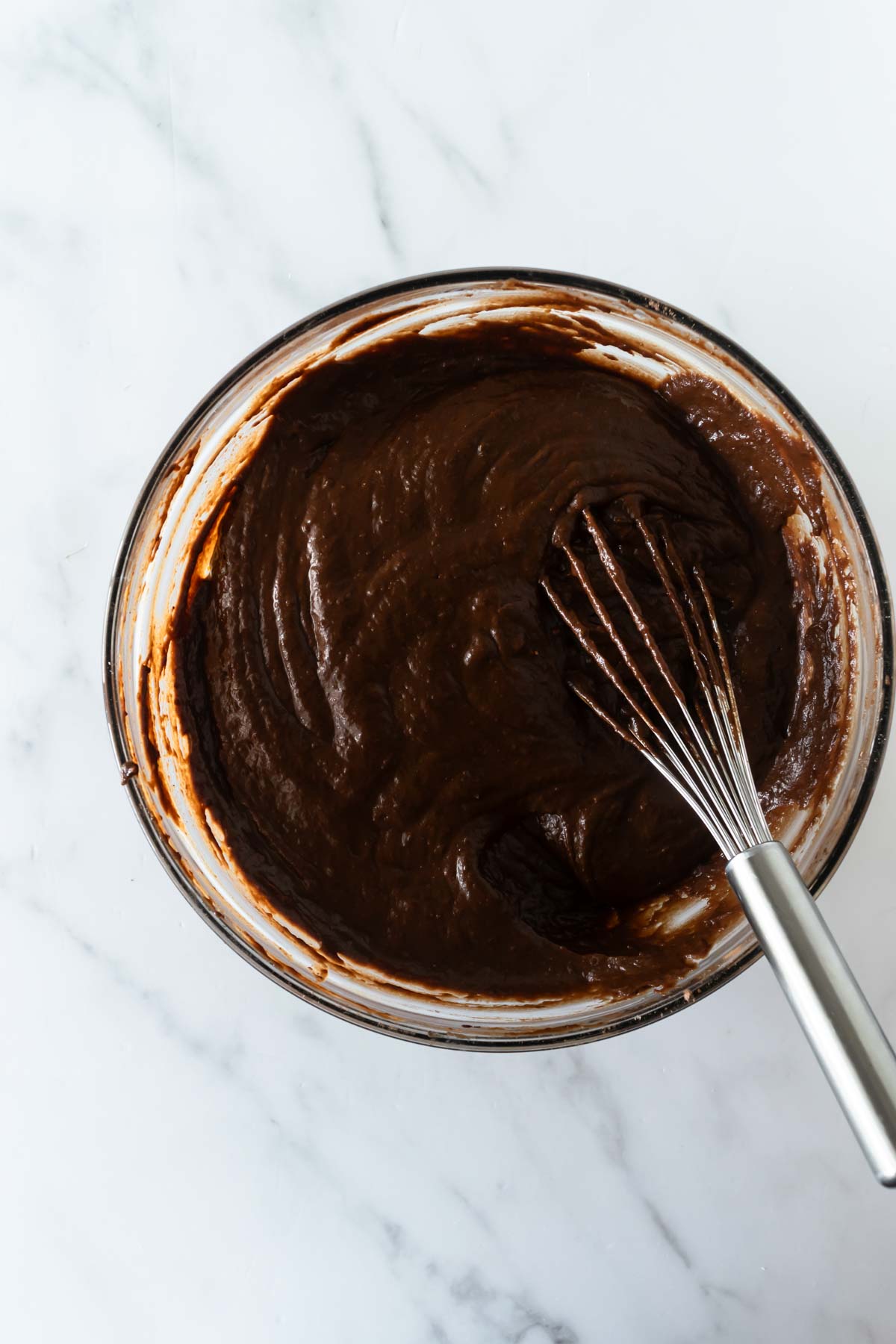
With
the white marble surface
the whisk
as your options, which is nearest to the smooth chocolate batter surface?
the whisk

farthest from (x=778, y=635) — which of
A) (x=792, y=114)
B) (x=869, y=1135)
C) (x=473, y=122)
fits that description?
(x=473, y=122)

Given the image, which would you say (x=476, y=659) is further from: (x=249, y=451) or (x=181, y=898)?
(x=181, y=898)

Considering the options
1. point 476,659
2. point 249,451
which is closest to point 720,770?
point 476,659

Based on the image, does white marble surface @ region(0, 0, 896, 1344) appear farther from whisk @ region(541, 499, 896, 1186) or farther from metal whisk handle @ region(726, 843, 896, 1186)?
metal whisk handle @ region(726, 843, 896, 1186)

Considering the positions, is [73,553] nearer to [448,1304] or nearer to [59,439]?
[59,439]

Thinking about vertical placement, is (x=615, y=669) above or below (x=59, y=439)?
below

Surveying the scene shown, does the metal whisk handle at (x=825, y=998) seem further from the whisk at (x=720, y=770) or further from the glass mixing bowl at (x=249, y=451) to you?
the glass mixing bowl at (x=249, y=451)

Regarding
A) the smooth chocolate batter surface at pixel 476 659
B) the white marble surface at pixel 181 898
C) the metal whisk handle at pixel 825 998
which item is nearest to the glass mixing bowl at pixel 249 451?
the smooth chocolate batter surface at pixel 476 659
